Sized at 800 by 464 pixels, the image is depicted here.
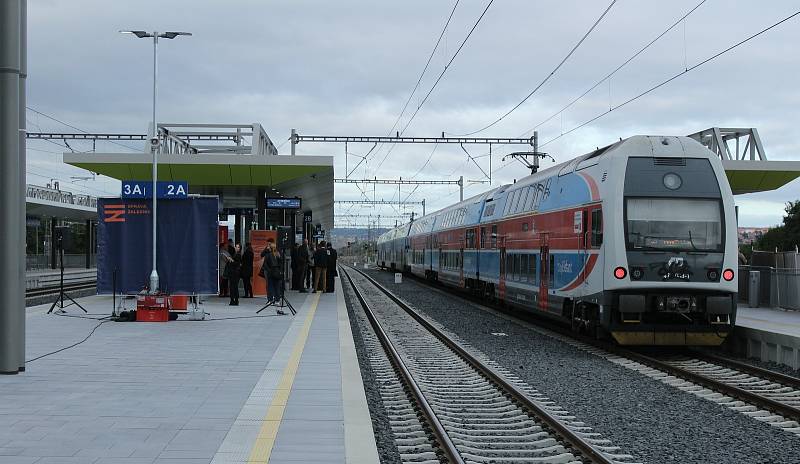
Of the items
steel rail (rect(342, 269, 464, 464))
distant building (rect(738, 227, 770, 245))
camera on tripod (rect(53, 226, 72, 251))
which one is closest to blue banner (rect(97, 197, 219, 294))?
camera on tripod (rect(53, 226, 72, 251))

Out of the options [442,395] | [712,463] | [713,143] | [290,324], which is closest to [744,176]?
[713,143]

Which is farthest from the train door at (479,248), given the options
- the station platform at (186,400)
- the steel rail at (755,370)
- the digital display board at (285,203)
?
the station platform at (186,400)

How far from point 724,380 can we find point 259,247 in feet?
52.3

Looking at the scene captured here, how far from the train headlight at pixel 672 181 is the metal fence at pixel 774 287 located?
7.45 m

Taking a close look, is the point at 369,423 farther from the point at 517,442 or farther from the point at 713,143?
the point at 713,143

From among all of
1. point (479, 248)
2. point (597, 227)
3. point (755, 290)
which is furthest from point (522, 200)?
point (755, 290)

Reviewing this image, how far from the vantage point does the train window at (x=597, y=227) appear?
523 inches

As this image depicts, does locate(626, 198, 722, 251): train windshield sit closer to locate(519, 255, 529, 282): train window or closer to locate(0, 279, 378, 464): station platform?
locate(0, 279, 378, 464): station platform

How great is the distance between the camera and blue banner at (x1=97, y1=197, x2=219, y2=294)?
672 inches

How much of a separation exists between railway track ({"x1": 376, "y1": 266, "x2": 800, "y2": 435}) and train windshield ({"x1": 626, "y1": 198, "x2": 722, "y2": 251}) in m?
1.83

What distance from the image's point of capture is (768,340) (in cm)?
1349

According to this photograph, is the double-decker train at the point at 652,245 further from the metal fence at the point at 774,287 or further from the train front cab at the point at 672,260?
the metal fence at the point at 774,287

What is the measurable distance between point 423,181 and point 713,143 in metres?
21.3

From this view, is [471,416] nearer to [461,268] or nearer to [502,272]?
[502,272]
